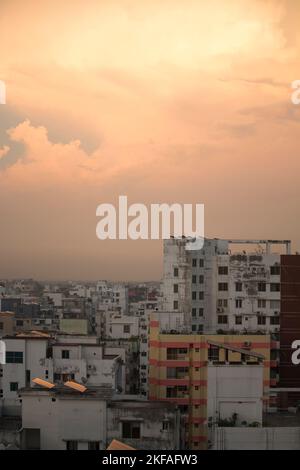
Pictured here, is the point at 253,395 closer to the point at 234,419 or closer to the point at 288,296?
the point at 234,419

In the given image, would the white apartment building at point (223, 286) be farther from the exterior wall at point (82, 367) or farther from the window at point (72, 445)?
the window at point (72, 445)

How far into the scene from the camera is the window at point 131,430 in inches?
202

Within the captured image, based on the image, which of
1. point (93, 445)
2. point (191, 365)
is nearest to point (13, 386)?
point (191, 365)

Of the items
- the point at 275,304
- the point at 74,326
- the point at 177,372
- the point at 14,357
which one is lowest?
the point at 177,372

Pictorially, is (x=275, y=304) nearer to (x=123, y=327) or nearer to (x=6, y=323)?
(x=6, y=323)

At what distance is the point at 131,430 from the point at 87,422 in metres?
0.32

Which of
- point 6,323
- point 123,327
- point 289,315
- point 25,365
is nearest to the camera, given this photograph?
point 25,365

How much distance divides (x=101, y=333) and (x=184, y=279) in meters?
6.39

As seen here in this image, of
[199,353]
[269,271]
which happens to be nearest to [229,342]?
[199,353]

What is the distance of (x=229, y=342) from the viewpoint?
772 centimetres

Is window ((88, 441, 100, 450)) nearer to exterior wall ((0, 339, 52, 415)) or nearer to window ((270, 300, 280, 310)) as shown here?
exterior wall ((0, 339, 52, 415))

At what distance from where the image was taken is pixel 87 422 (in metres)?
5.10

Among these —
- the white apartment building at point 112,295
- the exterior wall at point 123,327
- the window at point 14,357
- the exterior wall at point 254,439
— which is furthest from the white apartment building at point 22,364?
the white apartment building at point 112,295

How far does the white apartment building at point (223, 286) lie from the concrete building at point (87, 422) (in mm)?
3588
